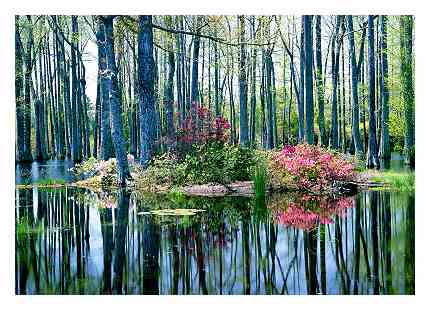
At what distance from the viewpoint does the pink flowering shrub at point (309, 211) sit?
338 inches

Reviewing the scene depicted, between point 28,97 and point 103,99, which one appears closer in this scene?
point 28,97

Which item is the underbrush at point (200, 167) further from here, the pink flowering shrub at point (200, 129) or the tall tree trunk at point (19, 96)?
the tall tree trunk at point (19, 96)

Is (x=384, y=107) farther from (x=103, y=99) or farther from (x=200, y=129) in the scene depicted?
(x=103, y=99)

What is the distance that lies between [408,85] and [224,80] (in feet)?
8.18

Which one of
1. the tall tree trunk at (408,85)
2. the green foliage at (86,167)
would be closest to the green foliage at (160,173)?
the green foliage at (86,167)

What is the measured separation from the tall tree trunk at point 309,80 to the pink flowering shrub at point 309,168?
8.9 inches

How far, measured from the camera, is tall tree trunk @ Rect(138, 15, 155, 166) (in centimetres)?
943

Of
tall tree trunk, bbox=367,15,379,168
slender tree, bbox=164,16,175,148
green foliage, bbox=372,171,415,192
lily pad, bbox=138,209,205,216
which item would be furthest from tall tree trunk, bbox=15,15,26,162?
green foliage, bbox=372,171,415,192

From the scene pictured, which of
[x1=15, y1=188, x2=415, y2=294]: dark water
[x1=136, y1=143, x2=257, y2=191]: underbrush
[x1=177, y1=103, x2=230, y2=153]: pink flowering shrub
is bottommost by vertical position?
[x1=15, y1=188, x2=415, y2=294]: dark water

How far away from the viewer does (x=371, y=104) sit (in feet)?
30.7

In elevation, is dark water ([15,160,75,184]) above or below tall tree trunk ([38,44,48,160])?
below

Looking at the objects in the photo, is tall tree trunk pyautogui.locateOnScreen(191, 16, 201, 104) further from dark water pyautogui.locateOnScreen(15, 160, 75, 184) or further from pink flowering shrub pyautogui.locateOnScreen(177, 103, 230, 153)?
dark water pyautogui.locateOnScreen(15, 160, 75, 184)

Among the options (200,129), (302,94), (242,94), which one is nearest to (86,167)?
(200,129)

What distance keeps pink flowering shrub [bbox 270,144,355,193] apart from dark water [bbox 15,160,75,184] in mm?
2818
